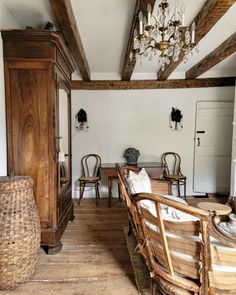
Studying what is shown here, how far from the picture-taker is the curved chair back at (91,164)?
5000mm

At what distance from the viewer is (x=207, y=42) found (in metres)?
3.26

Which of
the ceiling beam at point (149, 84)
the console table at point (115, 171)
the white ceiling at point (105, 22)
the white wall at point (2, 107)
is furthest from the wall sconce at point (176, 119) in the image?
the white wall at point (2, 107)

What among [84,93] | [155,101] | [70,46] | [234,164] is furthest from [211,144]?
[70,46]

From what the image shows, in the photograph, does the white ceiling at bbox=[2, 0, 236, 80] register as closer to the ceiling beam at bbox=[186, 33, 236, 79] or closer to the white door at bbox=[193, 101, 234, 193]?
the ceiling beam at bbox=[186, 33, 236, 79]

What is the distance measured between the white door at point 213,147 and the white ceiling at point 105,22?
3.84 ft

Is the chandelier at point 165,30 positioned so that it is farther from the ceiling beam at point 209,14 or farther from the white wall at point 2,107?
the white wall at point 2,107

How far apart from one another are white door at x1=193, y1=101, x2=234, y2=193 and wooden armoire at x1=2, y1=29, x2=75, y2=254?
135 inches

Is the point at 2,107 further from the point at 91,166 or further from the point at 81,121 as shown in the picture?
the point at 91,166

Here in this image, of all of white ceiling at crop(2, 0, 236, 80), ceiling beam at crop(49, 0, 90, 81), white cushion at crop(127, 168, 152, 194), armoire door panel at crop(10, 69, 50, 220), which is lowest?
white cushion at crop(127, 168, 152, 194)

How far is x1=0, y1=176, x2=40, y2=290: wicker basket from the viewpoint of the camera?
1930mm

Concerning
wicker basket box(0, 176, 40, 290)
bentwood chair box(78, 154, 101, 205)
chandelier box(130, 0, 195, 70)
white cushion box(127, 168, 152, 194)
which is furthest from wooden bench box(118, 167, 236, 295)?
bentwood chair box(78, 154, 101, 205)

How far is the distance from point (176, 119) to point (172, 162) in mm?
907

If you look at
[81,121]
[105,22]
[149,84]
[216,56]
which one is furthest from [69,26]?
[149,84]

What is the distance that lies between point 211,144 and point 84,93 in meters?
2.85
